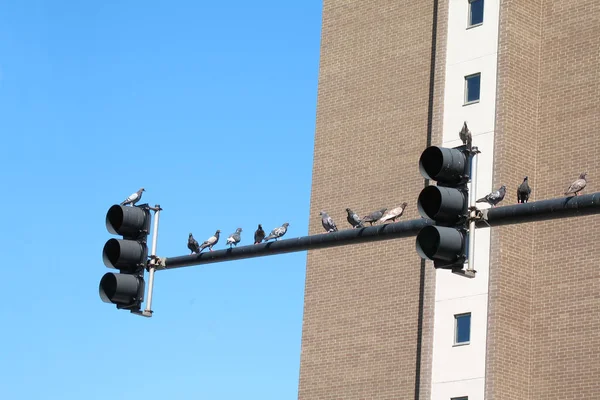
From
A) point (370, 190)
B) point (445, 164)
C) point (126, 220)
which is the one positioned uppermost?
point (370, 190)

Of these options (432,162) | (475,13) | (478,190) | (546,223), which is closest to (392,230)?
(432,162)

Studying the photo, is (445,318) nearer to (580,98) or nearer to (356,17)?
(580,98)

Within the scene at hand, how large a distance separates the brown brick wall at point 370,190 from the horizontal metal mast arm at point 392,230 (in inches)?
776

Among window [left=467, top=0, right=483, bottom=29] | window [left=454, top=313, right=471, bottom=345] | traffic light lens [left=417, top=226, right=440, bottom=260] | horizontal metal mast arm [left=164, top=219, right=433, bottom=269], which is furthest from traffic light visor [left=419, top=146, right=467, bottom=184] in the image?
window [left=467, top=0, right=483, bottom=29]

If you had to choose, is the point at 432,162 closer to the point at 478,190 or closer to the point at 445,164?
the point at 445,164

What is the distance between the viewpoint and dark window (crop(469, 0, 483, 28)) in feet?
118

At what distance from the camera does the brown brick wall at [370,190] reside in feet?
115

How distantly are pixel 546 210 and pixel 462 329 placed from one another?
2213 centimetres

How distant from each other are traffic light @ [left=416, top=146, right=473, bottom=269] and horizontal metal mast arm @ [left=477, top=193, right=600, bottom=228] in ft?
1.83

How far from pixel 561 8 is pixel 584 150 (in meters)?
4.43

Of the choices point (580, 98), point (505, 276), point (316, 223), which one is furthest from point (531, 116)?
point (316, 223)

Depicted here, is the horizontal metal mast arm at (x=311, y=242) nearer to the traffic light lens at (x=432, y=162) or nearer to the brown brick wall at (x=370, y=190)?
the traffic light lens at (x=432, y=162)

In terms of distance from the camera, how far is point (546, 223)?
1318 inches

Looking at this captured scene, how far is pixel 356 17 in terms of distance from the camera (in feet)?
129
